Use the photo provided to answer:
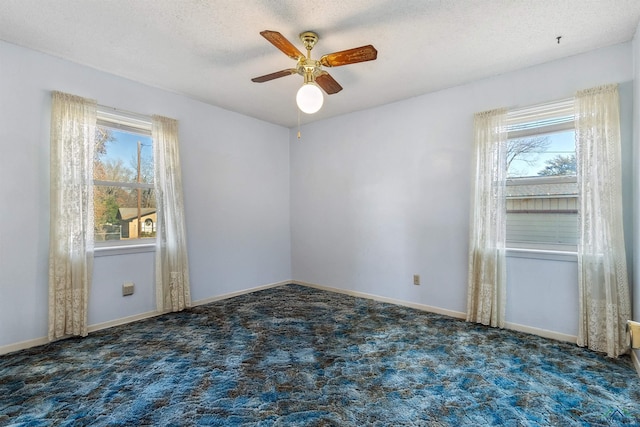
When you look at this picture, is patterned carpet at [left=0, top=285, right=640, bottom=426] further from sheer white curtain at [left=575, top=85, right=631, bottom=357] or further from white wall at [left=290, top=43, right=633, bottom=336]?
white wall at [left=290, top=43, right=633, bottom=336]

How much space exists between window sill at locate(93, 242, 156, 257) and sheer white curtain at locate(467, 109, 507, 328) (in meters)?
3.50

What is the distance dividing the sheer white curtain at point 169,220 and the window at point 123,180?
0.39 ft

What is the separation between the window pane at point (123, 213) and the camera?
330 cm

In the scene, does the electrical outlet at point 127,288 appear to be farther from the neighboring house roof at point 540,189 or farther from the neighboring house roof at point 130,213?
the neighboring house roof at point 540,189

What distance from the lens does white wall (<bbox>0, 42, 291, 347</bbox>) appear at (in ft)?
8.85

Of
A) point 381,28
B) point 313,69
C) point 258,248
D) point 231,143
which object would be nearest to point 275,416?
point 313,69

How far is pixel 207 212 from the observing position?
13.7ft

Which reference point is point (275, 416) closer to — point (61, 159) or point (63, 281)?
point (63, 281)

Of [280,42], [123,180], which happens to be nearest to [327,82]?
[280,42]

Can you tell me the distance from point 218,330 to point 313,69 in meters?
2.55

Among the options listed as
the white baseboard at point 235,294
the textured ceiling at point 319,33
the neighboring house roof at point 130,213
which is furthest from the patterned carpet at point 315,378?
the textured ceiling at point 319,33

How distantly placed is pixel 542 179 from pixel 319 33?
2494 millimetres

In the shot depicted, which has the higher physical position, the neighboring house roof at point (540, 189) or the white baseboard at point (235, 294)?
the neighboring house roof at point (540, 189)

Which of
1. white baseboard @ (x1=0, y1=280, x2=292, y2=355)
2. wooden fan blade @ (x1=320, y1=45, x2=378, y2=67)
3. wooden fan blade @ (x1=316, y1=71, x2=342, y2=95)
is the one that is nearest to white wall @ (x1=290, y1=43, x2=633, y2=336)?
white baseboard @ (x1=0, y1=280, x2=292, y2=355)
